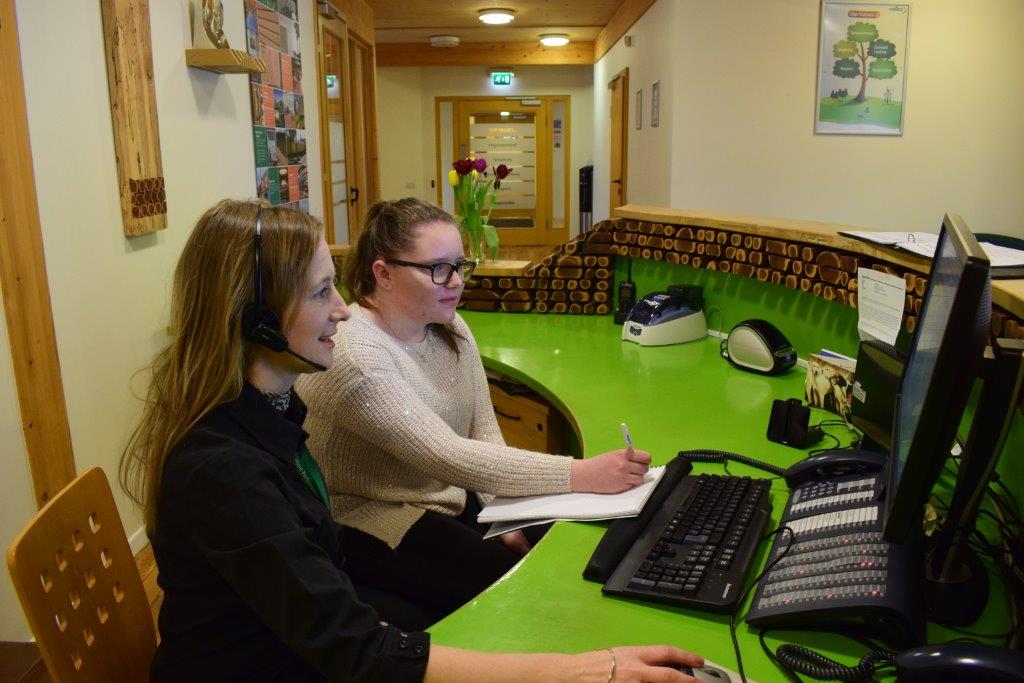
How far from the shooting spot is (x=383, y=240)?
1841 millimetres

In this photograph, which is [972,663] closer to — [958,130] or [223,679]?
[223,679]

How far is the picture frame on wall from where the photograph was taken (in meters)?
5.80

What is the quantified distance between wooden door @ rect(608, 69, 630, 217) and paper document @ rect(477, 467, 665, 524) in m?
6.31

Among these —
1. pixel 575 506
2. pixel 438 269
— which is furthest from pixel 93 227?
pixel 575 506

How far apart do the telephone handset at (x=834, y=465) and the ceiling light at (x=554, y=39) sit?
8819 millimetres

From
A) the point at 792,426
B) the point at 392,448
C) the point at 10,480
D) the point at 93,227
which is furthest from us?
the point at 93,227

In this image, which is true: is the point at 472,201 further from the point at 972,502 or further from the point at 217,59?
the point at 972,502

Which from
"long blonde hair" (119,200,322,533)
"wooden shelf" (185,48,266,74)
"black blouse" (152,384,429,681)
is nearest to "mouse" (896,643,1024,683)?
"black blouse" (152,384,429,681)

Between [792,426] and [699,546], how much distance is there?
63 centimetres

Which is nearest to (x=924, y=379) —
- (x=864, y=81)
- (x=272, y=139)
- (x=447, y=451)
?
(x=447, y=451)

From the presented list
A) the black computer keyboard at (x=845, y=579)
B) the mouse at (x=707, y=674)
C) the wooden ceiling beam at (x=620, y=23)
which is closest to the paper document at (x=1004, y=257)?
the black computer keyboard at (x=845, y=579)

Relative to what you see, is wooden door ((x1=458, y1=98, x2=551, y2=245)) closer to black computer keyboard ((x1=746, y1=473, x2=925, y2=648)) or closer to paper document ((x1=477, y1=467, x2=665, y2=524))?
paper document ((x1=477, y1=467, x2=665, y2=524))

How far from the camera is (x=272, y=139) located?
4.57 meters

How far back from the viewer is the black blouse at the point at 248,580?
954 millimetres
